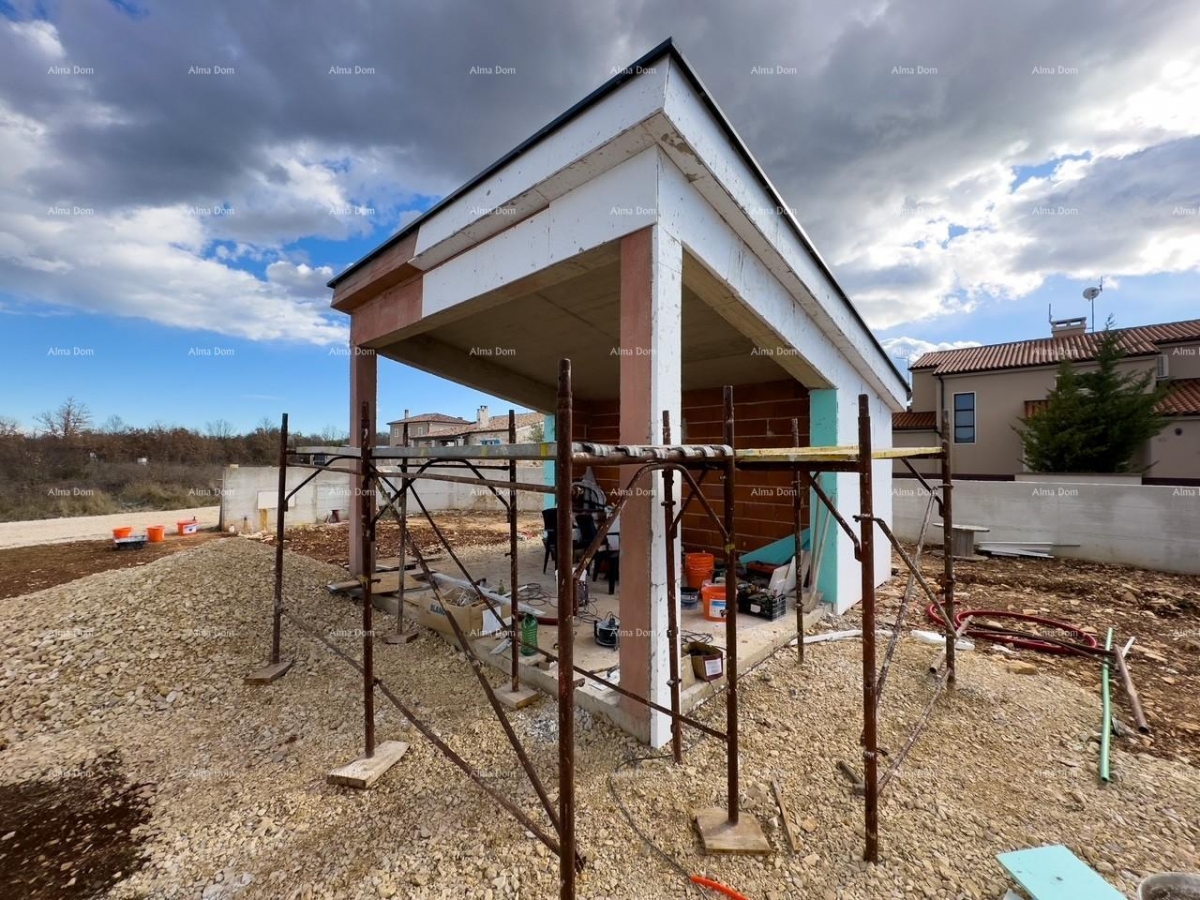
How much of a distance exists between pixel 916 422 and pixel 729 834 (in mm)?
18362

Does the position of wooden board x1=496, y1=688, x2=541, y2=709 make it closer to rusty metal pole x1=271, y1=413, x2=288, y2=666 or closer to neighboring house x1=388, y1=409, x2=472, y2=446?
rusty metal pole x1=271, y1=413, x2=288, y2=666

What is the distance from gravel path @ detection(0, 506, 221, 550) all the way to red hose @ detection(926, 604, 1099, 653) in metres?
15.3

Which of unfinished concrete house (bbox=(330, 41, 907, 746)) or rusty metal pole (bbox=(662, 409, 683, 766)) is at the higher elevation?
unfinished concrete house (bbox=(330, 41, 907, 746))

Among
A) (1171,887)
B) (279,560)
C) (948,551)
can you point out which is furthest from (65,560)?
(1171,887)

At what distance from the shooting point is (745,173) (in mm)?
3375

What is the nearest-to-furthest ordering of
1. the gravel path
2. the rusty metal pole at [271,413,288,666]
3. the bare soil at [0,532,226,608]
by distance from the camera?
the rusty metal pole at [271,413,288,666]
the bare soil at [0,532,226,608]
the gravel path

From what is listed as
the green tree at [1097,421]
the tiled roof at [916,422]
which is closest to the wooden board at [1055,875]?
the green tree at [1097,421]

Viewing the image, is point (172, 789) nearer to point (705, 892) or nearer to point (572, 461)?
point (705, 892)

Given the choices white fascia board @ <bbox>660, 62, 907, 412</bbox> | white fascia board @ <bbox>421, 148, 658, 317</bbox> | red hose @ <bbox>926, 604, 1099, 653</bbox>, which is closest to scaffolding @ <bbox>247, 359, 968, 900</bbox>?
white fascia board @ <bbox>421, 148, 658, 317</bbox>

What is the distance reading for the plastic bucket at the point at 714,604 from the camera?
4.92 meters

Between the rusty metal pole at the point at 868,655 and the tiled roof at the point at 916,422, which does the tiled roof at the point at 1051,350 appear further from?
the rusty metal pole at the point at 868,655

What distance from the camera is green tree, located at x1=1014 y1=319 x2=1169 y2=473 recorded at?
12.0 m

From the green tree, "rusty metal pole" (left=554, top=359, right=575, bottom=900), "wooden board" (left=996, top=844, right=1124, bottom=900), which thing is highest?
the green tree

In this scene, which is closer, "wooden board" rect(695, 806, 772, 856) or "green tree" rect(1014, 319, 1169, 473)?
"wooden board" rect(695, 806, 772, 856)
